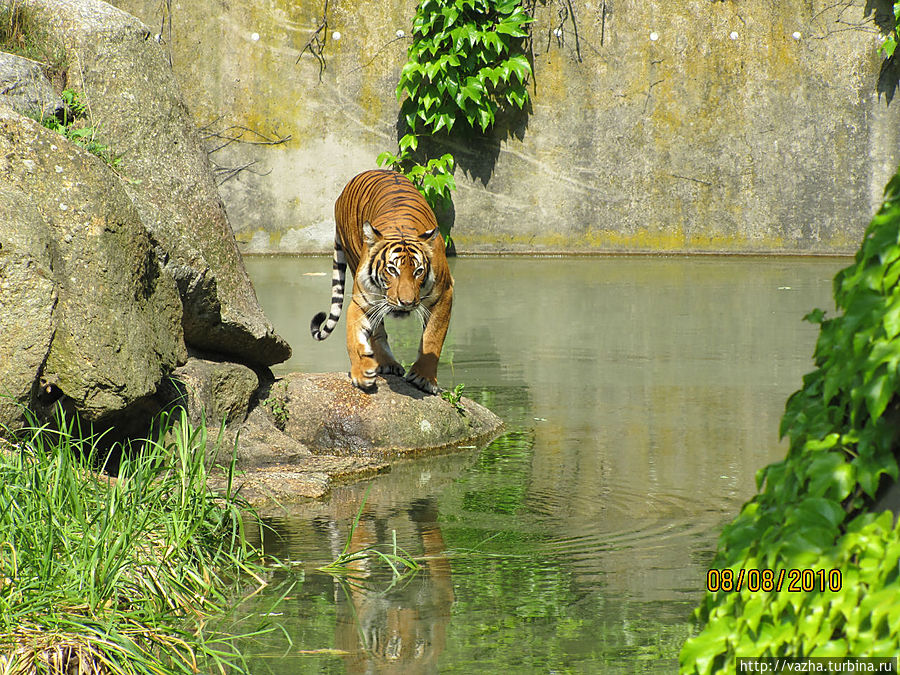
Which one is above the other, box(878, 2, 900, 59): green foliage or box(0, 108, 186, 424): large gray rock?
box(878, 2, 900, 59): green foliage

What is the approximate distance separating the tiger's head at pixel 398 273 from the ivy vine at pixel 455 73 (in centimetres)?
596

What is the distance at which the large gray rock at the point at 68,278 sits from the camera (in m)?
3.40

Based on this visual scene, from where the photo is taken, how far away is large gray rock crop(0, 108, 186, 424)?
340 cm

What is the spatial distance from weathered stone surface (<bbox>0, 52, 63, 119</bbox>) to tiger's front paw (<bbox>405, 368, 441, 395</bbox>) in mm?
2033

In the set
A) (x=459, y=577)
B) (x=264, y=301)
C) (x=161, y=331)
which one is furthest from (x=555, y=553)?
Answer: (x=264, y=301)

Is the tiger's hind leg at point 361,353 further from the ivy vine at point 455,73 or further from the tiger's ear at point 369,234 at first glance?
the ivy vine at point 455,73

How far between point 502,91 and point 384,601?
8.98 m

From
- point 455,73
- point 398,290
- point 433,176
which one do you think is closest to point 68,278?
point 398,290

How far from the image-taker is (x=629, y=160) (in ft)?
37.1

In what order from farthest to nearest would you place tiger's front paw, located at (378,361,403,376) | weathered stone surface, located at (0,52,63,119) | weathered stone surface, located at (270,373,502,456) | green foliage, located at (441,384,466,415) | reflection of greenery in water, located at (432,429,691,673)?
tiger's front paw, located at (378,361,403,376) < green foliage, located at (441,384,466,415) < weathered stone surface, located at (270,373,502,456) < weathered stone surface, located at (0,52,63,119) < reflection of greenery in water, located at (432,429,691,673)

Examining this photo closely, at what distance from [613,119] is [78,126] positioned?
7826 millimetres

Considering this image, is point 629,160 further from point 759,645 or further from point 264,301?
point 759,645
